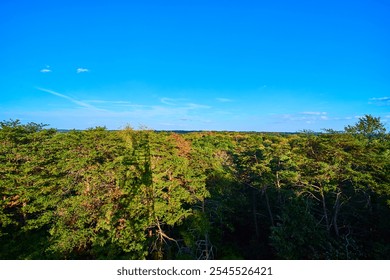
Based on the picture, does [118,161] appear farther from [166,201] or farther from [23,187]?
[23,187]

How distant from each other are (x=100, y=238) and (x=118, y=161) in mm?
3485

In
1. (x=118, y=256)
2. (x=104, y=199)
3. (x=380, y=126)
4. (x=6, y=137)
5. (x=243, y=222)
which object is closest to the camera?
(x=118, y=256)

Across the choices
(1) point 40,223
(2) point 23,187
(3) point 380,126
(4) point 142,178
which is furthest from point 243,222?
(3) point 380,126

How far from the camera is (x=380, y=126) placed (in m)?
29.0

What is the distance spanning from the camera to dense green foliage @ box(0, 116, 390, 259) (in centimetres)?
1023

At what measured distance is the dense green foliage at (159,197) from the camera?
10.2 m

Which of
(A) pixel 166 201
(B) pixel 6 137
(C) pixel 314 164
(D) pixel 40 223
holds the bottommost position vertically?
(D) pixel 40 223

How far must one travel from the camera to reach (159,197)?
36.0 feet

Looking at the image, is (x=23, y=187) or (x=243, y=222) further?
(x=243, y=222)
